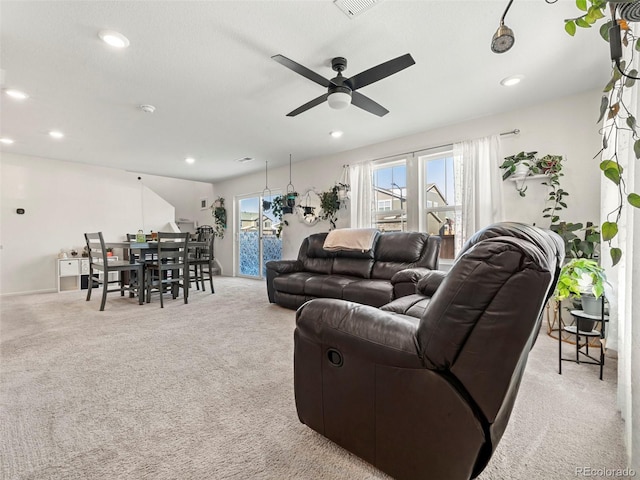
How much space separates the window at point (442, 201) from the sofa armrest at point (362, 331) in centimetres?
318

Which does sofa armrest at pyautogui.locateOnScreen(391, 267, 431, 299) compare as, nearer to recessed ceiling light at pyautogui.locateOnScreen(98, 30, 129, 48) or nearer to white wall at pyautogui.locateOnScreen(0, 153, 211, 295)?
recessed ceiling light at pyautogui.locateOnScreen(98, 30, 129, 48)

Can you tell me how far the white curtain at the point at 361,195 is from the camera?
4762mm

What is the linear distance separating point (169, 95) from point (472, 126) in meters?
3.73

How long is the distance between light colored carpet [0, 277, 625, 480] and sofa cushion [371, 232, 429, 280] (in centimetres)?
147

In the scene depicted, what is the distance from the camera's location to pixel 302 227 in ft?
19.3

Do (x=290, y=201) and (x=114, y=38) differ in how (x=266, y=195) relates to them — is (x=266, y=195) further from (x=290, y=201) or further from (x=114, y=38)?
(x=114, y=38)

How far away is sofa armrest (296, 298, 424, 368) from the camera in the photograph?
1034mm

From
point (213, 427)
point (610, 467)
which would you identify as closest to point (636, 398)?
point (610, 467)

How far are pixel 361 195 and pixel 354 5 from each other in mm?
3062

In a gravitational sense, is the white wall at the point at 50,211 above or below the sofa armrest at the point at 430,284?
above

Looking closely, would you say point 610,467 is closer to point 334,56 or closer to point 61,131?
point 334,56

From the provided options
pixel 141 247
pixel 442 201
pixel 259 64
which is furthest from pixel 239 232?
pixel 259 64

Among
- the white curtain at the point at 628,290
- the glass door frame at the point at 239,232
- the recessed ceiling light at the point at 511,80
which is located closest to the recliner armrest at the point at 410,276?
the white curtain at the point at 628,290

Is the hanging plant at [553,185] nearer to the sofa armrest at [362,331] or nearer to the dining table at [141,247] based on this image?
the sofa armrest at [362,331]
